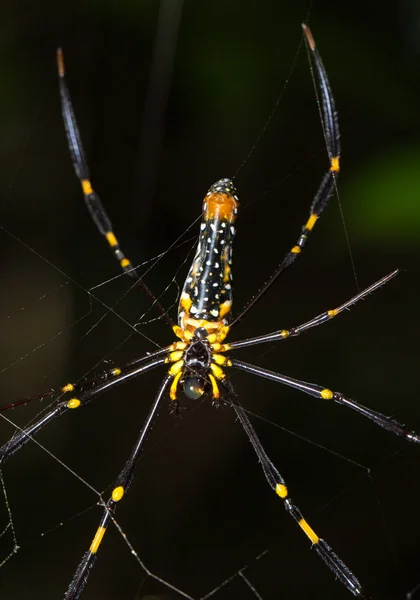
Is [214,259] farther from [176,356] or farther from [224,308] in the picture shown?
[176,356]

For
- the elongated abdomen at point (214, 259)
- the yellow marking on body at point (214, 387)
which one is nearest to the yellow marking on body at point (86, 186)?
the elongated abdomen at point (214, 259)

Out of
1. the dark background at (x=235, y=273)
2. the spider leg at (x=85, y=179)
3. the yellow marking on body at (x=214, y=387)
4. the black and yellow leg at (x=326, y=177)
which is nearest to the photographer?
the spider leg at (x=85, y=179)

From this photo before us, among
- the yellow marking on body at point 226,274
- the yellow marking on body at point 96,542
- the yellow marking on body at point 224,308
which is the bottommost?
the yellow marking on body at point 96,542

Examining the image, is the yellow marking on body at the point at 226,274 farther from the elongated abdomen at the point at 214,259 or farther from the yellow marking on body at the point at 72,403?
the yellow marking on body at the point at 72,403

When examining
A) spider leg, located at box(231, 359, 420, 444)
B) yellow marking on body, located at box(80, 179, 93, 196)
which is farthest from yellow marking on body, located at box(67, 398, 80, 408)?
yellow marking on body, located at box(80, 179, 93, 196)

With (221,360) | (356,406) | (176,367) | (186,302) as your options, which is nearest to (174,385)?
(176,367)
